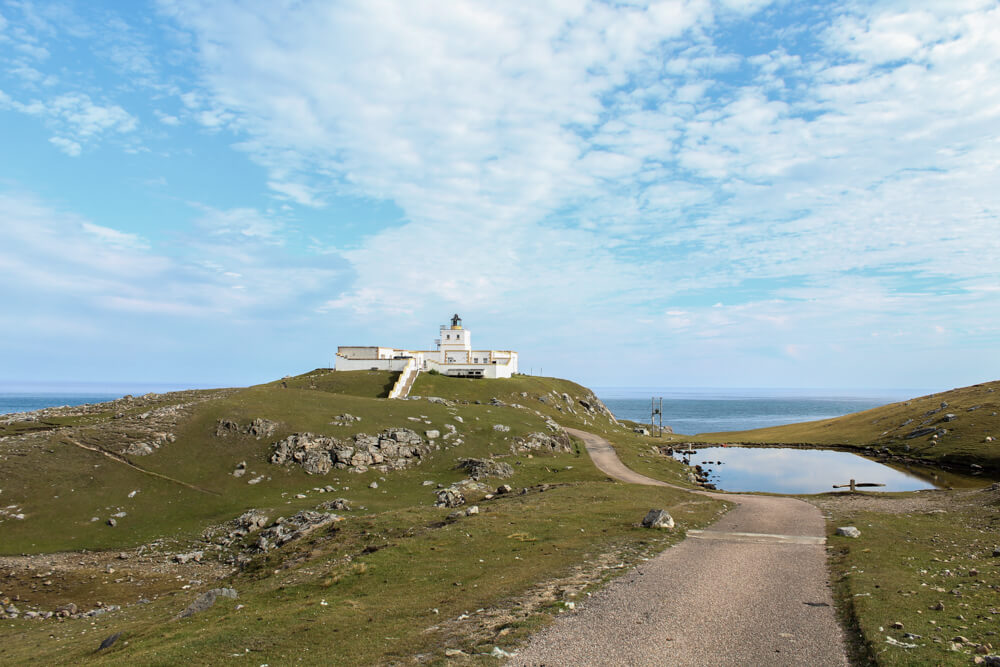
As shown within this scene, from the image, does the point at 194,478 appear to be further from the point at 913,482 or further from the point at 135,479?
the point at 913,482

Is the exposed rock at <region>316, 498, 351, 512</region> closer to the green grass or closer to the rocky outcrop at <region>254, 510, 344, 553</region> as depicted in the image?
the rocky outcrop at <region>254, 510, 344, 553</region>

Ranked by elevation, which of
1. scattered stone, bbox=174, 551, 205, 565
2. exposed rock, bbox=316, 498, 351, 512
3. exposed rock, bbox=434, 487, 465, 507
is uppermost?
exposed rock, bbox=434, 487, 465, 507

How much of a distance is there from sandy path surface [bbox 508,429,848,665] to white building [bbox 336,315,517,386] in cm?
7335

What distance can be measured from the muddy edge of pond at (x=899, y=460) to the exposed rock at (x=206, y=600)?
79859 mm

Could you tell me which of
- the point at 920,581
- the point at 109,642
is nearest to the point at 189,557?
the point at 109,642

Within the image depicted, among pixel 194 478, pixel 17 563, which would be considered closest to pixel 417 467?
pixel 194 478

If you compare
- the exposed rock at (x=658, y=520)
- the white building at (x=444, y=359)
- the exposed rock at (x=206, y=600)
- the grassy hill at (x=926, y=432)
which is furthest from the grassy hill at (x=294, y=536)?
the grassy hill at (x=926, y=432)

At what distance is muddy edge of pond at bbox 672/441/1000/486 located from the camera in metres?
69.1

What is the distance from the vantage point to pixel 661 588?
19.4 m

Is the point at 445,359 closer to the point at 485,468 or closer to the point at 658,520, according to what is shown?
the point at 485,468

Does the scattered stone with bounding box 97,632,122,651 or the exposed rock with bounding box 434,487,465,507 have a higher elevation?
the exposed rock with bounding box 434,487,465,507

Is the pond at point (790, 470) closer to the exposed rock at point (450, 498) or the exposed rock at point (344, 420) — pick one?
the exposed rock at point (450, 498)

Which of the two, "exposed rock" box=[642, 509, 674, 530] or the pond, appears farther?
the pond

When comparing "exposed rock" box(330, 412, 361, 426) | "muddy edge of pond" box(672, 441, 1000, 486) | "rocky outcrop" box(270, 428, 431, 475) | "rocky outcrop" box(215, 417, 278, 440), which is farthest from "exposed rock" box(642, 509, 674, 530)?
"muddy edge of pond" box(672, 441, 1000, 486)
